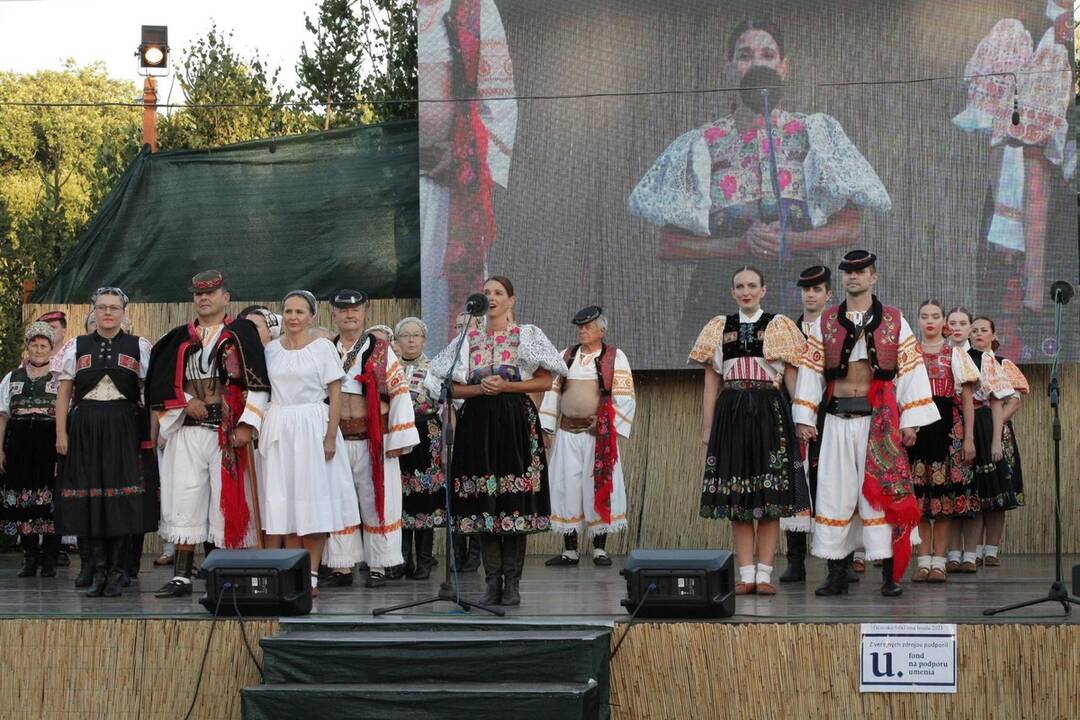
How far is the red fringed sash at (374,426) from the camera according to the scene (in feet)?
23.1

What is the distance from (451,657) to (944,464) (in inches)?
138

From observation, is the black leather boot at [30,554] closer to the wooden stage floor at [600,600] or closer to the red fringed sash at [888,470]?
the wooden stage floor at [600,600]

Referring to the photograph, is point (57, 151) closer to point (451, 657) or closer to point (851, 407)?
point (851, 407)

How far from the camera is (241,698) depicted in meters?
5.11

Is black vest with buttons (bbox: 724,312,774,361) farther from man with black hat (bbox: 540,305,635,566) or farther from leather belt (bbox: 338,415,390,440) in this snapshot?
man with black hat (bbox: 540,305,635,566)

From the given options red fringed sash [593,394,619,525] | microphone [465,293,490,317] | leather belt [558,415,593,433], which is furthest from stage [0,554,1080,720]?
leather belt [558,415,593,433]

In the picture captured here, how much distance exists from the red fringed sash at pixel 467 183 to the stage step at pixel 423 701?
4.27 metres

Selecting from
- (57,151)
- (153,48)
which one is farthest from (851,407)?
(57,151)

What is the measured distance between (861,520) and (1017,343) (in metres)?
2.89

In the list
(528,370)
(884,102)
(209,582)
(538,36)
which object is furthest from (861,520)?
(538,36)

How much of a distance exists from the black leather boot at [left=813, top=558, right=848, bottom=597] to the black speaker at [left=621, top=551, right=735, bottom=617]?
1001 millimetres

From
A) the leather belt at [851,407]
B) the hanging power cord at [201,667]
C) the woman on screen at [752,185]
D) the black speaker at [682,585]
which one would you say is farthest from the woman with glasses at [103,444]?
the woman on screen at [752,185]

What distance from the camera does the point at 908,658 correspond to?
519 cm

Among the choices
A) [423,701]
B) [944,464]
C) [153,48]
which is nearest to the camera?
[423,701]
